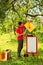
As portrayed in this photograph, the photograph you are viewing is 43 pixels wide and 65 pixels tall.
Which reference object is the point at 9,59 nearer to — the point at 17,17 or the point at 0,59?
the point at 0,59

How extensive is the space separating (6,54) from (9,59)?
306 mm

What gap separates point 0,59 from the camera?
9.93m

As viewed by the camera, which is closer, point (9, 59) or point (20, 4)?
point (9, 59)

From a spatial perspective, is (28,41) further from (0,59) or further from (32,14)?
(32,14)

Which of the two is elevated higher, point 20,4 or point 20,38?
point 20,4

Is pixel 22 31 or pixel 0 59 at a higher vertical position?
pixel 22 31

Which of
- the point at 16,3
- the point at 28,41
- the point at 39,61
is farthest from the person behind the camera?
the point at 16,3

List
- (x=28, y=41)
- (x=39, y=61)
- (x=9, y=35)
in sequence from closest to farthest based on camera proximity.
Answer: (x=39, y=61), (x=28, y=41), (x=9, y=35)

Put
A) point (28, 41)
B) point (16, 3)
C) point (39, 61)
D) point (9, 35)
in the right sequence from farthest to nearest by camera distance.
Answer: point (9, 35) < point (16, 3) < point (28, 41) < point (39, 61)

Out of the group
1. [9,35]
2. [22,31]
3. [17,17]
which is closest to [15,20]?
[17,17]

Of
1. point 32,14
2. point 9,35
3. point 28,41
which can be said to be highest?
point 32,14

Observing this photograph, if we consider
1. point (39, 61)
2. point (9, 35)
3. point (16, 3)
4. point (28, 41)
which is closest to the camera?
point (39, 61)

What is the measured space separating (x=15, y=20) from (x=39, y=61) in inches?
158

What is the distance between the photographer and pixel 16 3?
1222cm
